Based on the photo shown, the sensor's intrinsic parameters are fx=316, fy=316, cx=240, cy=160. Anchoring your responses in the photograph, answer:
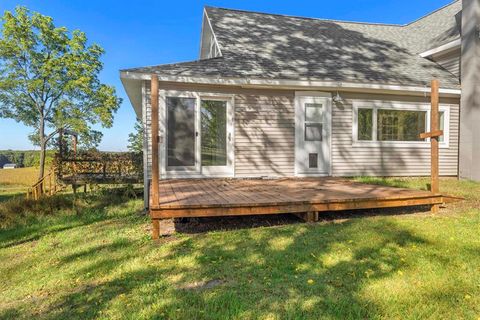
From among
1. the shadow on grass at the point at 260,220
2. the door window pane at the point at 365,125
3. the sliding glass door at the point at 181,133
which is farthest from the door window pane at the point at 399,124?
the sliding glass door at the point at 181,133

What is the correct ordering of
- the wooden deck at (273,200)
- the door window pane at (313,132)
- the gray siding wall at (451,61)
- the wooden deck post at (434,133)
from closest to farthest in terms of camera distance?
1. the wooden deck at (273,200)
2. the wooden deck post at (434,133)
3. the door window pane at (313,132)
4. the gray siding wall at (451,61)

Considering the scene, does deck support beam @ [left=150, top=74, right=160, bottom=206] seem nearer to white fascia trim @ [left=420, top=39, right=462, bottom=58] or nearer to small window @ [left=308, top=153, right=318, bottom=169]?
small window @ [left=308, top=153, right=318, bottom=169]

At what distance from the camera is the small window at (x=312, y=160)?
8.40 meters

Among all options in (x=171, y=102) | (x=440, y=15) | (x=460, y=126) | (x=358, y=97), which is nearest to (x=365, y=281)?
(x=171, y=102)

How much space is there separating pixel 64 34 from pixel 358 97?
1804cm

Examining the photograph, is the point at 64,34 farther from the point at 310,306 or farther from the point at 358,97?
the point at 310,306

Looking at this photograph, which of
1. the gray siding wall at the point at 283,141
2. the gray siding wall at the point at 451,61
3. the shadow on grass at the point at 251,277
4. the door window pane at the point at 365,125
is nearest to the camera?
the shadow on grass at the point at 251,277

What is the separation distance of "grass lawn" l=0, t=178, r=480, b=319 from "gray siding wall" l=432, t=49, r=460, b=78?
6.21 metres

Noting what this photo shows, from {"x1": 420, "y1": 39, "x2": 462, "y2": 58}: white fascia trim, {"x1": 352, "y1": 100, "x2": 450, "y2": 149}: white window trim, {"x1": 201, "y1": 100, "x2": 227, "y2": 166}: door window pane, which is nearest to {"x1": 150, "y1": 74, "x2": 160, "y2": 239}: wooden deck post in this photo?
{"x1": 201, "y1": 100, "x2": 227, "y2": 166}: door window pane

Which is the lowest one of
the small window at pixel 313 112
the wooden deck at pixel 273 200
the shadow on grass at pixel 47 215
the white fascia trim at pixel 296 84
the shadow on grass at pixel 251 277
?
the shadow on grass at pixel 47 215

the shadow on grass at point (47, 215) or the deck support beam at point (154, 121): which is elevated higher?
the deck support beam at point (154, 121)

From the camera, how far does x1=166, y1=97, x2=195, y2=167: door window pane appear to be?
7.45 m

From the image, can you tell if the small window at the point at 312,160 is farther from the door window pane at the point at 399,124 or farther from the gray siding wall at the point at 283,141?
the door window pane at the point at 399,124

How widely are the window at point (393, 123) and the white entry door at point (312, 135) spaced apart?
3.06 ft
